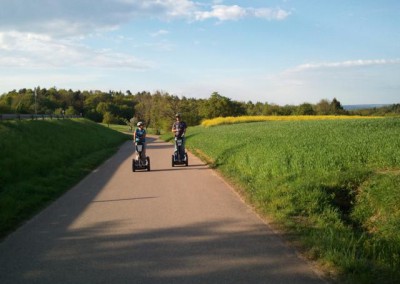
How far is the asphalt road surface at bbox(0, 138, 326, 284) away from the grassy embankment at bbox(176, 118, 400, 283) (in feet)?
1.46

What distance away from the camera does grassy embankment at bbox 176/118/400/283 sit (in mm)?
5516

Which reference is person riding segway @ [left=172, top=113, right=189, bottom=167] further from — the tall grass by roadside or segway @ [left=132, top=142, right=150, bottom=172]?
the tall grass by roadside

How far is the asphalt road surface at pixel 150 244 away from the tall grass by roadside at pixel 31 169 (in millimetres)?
500

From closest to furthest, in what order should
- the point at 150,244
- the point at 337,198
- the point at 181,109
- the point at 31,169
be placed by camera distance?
the point at 150,244 → the point at 337,198 → the point at 31,169 → the point at 181,109

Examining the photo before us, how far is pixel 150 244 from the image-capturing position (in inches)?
255

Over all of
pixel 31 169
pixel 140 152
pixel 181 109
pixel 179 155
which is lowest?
pixel 31 169

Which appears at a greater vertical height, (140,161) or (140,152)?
(140,152)

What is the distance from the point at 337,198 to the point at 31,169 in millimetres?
10879

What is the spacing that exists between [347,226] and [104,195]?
632 cm

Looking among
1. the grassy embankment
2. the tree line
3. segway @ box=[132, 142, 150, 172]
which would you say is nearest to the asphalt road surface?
the grassy embankment

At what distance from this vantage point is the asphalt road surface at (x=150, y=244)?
5211 millimetres

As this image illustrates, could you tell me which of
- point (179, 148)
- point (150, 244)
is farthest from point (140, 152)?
point (150, 244)

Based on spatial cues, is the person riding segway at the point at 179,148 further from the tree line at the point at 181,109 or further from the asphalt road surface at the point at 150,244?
the tree line at the point at 181,109

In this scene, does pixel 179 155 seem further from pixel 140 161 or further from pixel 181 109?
pixel 181 109
